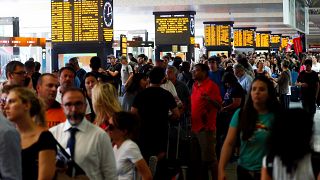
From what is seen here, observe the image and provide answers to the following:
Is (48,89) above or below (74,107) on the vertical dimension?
above

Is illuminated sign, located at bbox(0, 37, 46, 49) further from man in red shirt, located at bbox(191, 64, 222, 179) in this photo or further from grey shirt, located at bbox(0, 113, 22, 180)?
grey shirt, located at bbox(0, 113, 22, 180)

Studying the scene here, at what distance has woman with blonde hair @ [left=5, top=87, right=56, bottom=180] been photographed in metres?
3.78

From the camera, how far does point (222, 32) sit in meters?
33.4

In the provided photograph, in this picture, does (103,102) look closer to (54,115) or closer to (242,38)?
(54,115)

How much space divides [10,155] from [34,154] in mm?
241

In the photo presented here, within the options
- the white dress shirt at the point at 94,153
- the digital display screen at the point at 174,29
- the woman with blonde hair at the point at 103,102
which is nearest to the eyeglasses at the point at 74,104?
the white dress shirt at the point at 94,153

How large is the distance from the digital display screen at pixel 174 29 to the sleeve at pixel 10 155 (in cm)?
2106

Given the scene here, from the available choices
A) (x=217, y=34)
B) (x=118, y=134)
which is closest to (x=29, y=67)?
(x=118, y=134)

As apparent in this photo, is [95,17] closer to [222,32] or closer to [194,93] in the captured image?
[194,93]

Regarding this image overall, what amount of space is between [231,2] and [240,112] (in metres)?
16.9

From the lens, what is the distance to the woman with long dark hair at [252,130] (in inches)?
192

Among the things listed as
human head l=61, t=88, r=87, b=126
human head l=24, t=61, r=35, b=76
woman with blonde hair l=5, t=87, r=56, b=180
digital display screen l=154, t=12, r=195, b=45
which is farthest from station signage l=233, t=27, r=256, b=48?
woman with blonde hair l=5, t=87, r=56, b=180

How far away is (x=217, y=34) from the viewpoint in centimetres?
3322

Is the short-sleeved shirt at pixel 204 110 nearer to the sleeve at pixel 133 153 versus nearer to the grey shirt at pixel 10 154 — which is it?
the sleeve at pixel 133 153
